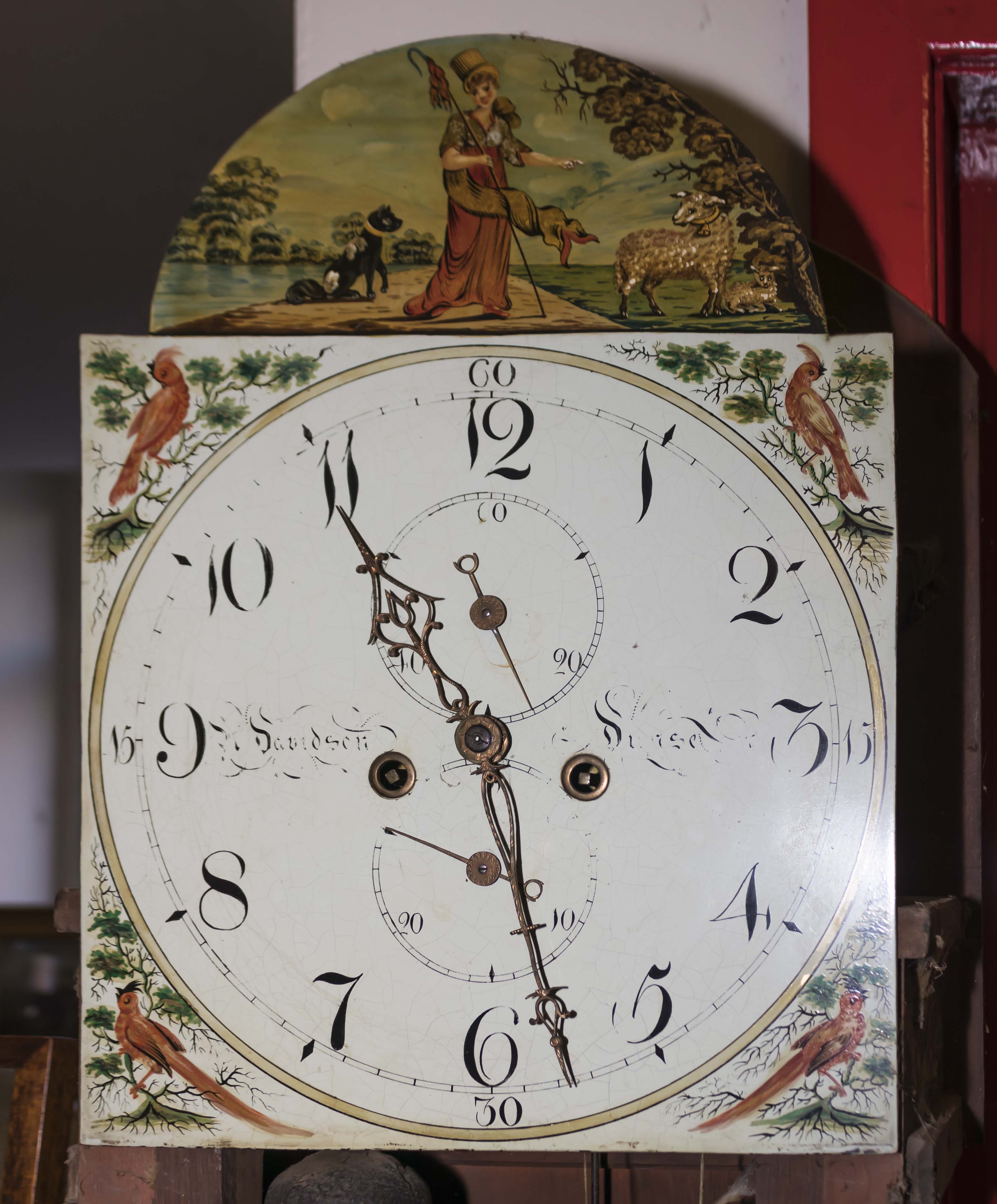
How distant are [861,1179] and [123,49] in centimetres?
206

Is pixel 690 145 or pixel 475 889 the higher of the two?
pixel 690 145

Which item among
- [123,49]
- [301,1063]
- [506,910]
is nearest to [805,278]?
[506,910]

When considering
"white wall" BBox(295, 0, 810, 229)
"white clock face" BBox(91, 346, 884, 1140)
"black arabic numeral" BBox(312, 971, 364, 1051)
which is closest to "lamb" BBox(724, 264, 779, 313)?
"white clock face" BBox(91, 346, 884, 1140)

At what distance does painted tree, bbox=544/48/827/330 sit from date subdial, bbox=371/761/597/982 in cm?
60

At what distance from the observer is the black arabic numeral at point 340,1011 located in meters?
1.16

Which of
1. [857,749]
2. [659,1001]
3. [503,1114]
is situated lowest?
[503,1114]

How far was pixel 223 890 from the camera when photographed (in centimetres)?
118

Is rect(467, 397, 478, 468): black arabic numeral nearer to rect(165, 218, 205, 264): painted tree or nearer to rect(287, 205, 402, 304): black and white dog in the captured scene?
rect(287, 205, 402, 304): black and white dog

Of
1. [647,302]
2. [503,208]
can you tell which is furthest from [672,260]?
[503,208]

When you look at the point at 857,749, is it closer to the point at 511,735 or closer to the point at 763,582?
the point at 763,582

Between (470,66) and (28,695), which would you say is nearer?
(470,66)

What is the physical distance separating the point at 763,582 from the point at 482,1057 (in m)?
0.55

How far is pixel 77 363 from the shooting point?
9.46 ft

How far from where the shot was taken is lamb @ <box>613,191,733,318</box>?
123cm
